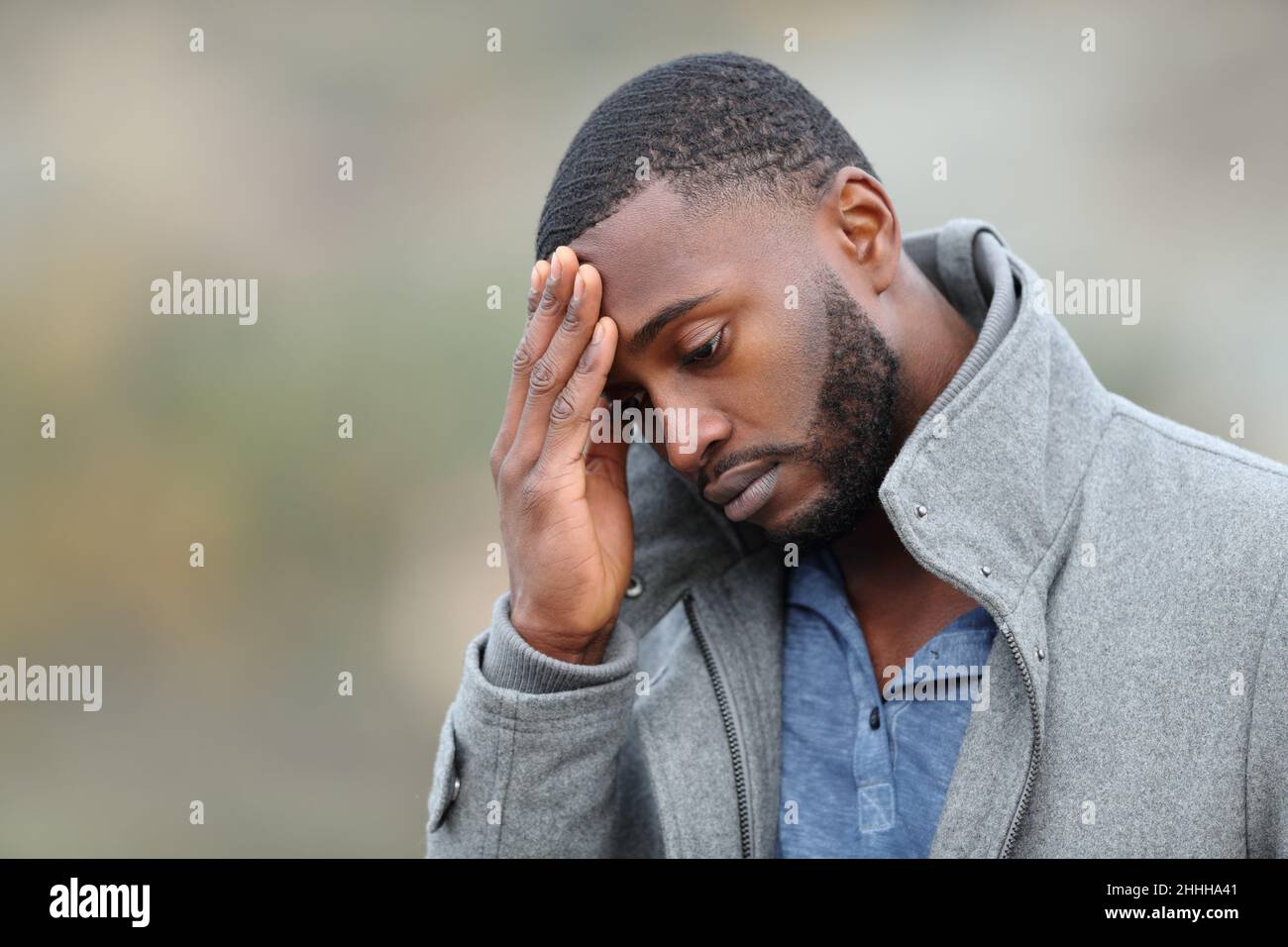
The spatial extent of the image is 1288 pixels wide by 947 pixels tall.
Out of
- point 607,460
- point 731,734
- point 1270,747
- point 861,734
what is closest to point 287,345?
point 607,460

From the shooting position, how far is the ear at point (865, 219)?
1908mm

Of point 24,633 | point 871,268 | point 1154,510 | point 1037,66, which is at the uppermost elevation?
point 1037,66

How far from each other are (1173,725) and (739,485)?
686 mm

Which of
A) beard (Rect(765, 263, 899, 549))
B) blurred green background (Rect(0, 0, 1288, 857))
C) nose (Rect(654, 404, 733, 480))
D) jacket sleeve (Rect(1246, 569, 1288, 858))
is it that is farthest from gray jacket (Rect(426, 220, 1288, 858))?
blurred green background (Rect(0, 0, 1288, 857))

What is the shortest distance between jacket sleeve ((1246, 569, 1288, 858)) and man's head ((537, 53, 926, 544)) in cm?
61

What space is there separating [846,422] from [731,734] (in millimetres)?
532

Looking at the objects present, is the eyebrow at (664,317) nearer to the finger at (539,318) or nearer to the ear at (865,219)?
the finger at (539,318)

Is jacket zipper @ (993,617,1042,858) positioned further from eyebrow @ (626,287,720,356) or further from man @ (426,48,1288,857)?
eyebrow @ (626,287,720,356)

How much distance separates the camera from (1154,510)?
167 centimetres

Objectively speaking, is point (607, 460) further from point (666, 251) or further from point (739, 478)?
point (666, 251)

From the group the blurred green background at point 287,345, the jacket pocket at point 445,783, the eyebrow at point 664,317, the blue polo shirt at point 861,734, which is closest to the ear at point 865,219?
the eyebrow at point 664,317

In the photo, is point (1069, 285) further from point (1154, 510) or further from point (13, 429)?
point (13, 429)

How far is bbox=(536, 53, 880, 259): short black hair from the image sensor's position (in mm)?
1822

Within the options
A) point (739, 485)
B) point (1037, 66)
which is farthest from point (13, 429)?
point (1037, 66)
